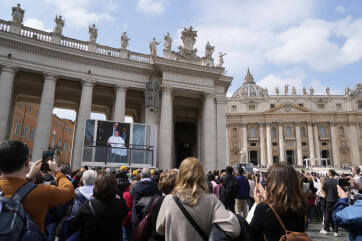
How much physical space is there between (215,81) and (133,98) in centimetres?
779

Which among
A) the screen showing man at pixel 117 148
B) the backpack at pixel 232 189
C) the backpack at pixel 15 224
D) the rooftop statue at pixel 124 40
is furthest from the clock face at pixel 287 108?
the backpack at pixel 15 224

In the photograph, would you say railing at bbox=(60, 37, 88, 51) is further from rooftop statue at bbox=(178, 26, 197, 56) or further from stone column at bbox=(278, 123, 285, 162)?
stone column at bbox=(278, 123, 285, 162)

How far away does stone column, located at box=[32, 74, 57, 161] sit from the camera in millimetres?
16062

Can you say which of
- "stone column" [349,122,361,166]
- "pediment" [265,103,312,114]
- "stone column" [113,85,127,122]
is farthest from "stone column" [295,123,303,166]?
"stone column" [113,85,127,122]

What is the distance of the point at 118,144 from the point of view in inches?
637

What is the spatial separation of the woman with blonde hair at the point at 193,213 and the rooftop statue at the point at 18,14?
66.3 ft

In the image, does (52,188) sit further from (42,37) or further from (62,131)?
(62,131)

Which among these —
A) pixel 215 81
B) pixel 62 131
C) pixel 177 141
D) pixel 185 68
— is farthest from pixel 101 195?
pixel 62 131

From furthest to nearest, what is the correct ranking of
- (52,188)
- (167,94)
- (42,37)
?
(167,94) < (42,37) < (52,188)

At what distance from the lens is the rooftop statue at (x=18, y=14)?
1704 centimetres

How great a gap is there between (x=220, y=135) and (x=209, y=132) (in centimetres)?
154

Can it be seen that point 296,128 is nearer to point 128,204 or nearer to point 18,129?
point 18,129

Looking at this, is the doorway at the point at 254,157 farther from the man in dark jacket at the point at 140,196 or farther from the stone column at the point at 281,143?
the man in dark jacket at the point at 140,196

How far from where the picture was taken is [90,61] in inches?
723
